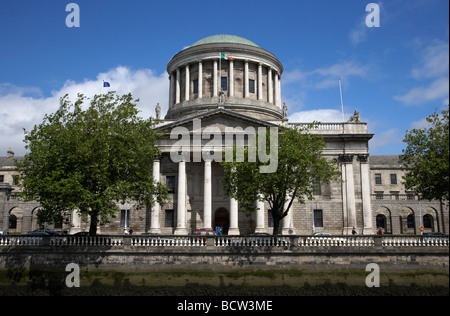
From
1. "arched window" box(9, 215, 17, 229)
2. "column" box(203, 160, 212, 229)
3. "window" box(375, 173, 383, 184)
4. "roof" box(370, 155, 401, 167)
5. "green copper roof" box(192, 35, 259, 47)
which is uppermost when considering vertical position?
"green copper roof" box(192, 35, 259, 47)

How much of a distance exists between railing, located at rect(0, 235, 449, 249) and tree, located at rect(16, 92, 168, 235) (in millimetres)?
1249

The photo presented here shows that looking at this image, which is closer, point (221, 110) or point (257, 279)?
point (257, 279)

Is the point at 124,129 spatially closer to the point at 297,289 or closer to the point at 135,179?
the point at 135,179

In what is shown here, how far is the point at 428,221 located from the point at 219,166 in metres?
32.5

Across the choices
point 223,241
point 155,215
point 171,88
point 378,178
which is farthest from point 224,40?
point 223,241

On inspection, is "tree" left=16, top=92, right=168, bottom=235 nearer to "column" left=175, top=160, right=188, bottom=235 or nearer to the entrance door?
"column" left=175, top=160, right=188, bottom=235

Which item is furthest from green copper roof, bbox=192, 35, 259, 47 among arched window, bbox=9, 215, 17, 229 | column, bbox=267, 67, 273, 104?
arched window, bbox=9, 215, 17, 229

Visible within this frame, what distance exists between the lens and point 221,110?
3947cm

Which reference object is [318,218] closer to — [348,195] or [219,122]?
[348,195]

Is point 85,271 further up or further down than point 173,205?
further down

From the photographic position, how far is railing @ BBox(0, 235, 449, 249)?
79.5 ft

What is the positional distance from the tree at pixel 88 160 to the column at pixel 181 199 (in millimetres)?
12235
